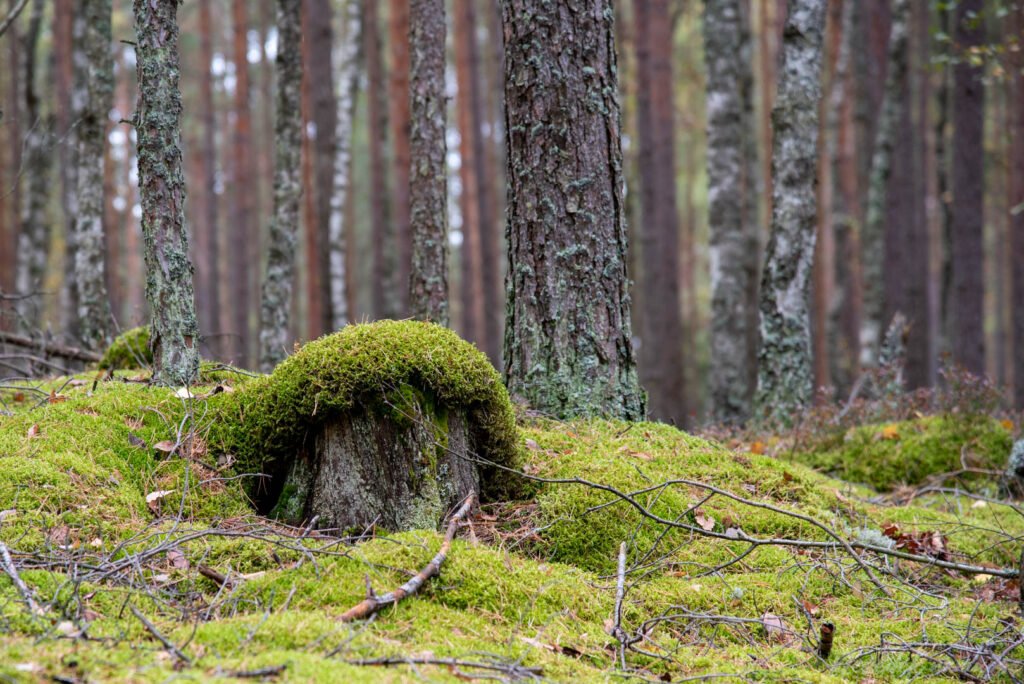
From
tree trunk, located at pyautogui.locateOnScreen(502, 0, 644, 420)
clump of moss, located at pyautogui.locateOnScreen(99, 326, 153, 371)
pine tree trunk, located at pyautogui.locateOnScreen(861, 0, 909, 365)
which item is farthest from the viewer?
pine tree trunk, located at pyautogui.locateOnScreen(861, 0, 909, 365)

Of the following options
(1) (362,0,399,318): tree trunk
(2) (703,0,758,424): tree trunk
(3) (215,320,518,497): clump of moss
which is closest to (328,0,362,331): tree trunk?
(1) (362,0,399,318): tree trunk

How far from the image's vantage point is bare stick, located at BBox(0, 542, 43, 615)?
8.65 ft

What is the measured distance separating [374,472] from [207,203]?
74.6 ft

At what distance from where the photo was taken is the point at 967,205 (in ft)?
38.9

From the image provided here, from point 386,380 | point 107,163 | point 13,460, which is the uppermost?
point 107,163

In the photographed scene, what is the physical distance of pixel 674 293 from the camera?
1422 cm

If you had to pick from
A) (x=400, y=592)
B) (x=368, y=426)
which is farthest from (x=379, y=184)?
(x=400, y=592)

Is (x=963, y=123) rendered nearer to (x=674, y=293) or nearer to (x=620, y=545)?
(x=674, y=293)

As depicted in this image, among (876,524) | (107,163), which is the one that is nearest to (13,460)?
(876,524)

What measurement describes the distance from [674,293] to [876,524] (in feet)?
32.2

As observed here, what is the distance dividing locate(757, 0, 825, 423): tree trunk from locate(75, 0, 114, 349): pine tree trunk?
649 cm

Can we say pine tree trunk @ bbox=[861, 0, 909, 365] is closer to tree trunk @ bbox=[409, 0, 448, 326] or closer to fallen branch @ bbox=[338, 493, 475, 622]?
tree trunk @ bbox=[409, 0, 448, 326]

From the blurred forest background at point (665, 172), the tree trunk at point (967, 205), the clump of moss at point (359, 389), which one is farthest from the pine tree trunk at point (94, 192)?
the tree trunk at point (967, 205)

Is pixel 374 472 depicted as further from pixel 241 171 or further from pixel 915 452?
pixel 241 171
